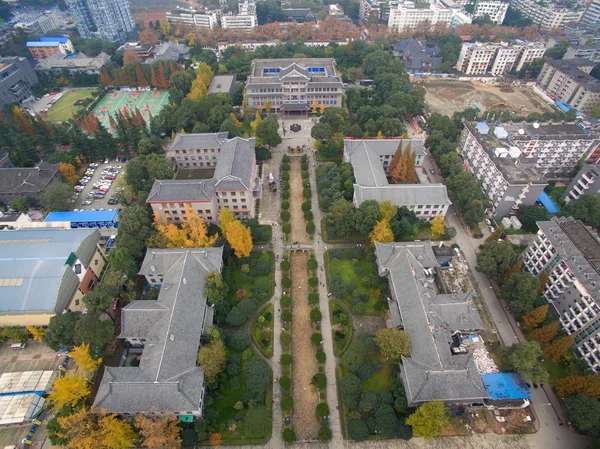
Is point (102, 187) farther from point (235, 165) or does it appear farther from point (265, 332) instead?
point (265, 332)

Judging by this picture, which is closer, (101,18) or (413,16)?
(101,18)

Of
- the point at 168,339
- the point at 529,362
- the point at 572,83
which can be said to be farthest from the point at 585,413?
the point at 572,83

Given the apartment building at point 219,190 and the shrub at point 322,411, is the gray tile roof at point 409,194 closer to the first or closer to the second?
the apartment building at point 219,190

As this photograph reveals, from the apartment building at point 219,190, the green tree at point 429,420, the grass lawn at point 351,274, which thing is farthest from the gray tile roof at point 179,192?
the green tree at point 429,420

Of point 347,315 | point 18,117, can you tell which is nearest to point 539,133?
point 347,315

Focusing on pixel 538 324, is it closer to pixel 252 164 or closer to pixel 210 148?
pixel 252 164

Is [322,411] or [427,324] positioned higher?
[427,324]

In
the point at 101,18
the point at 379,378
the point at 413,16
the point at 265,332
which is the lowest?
the point at 379,378
